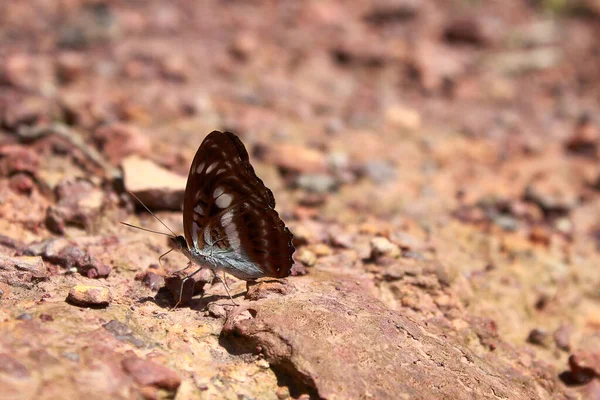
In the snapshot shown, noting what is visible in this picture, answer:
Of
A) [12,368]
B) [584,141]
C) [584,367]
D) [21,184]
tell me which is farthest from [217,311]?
[584,141]

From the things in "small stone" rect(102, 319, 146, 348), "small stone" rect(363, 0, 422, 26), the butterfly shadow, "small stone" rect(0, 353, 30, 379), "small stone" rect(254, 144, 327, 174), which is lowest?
the butterfly shadow

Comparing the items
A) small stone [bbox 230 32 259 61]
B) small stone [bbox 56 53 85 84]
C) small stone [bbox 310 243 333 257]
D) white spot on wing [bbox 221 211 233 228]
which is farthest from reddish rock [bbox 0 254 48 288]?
small stone [bbox 230 32 259 61]

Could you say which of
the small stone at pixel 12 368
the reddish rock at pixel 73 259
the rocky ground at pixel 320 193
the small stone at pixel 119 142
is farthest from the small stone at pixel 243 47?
the small stone at pixel 12 368

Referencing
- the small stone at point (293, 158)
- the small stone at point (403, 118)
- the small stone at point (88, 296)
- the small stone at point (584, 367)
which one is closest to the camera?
the small stone at point (88, 296)

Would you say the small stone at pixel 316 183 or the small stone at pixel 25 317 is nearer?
the small stone at pixel 25 317

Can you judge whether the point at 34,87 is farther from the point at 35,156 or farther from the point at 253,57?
the point at 253,57

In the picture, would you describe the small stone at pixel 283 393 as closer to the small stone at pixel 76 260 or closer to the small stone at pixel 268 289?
the small stone at pixel 268 289

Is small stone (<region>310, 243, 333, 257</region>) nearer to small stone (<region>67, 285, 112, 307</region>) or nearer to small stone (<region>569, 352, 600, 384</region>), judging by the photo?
small stone (<region>67, 285, 112, 307</region>)

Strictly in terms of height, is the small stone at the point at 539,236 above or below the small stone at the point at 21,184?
below
